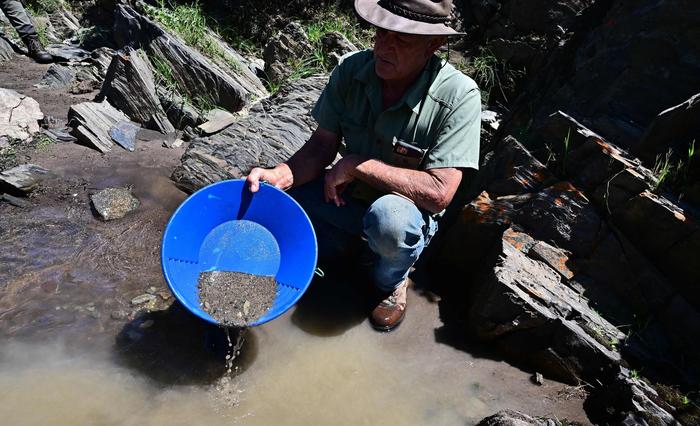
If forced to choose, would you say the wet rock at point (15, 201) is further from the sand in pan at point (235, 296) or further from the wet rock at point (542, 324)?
the wet rock at point (542, 324)

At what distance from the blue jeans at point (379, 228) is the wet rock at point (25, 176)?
69.8 inches

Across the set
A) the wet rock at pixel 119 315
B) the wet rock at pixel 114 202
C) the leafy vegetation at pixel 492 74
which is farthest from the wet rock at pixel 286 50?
the wet rock at pixel 119 315

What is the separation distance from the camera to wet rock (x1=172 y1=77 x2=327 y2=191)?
147 inches

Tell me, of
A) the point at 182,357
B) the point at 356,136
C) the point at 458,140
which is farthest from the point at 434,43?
the point at 182,357

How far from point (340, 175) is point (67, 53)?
4.89 meters

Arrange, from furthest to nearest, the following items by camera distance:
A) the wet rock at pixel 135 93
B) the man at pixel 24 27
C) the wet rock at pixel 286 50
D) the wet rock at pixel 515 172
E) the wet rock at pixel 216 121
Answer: the man at pixel 24 27 → the wet rock at pixel 286 50 → the wet rock at pixel 135 93 → the wet rock at pixel 216 121 → the wet rock at pixel 515 172

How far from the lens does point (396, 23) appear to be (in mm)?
2359

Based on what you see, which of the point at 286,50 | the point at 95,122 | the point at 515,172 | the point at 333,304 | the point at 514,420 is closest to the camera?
the point at 514,420

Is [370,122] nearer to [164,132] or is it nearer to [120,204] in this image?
[120,204]

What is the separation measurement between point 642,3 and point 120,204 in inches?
151

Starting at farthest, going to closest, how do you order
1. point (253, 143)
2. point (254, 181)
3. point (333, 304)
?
point (253, 143) < point (333, 304) < point (254, 181)

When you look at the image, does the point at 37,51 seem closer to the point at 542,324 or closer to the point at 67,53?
the point at 67,53

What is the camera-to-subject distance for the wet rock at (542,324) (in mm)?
2588

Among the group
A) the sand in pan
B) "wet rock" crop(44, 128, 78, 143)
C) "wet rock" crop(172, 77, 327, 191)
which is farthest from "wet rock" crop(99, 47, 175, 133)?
the sand in pan
